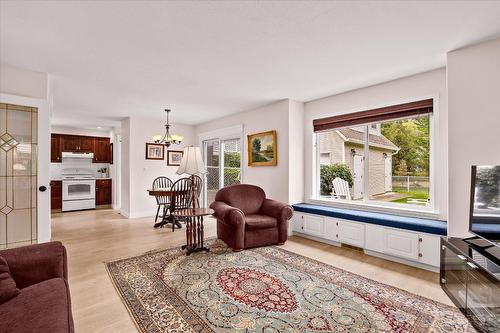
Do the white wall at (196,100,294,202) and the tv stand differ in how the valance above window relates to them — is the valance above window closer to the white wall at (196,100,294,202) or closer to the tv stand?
the white wall at (196,100,294,202)

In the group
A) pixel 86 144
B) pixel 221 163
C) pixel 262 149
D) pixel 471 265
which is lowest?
pixel 471 265

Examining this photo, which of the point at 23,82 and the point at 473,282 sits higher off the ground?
the point at 23,82

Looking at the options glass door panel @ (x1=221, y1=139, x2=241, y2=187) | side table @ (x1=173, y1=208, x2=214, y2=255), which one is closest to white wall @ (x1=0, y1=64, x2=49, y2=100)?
side table @ (x1=173, y1=208, x2=214, y2=255)

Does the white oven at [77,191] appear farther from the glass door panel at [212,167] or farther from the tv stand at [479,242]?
the tv stand at [479,242]

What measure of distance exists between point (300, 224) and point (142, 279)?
2.64 metres

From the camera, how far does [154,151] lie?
639cm

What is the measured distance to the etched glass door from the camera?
3.03 metres

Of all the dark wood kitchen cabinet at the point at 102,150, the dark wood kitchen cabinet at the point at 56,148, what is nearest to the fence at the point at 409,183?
the dark wood kitchen cabinet at the point at 102,150

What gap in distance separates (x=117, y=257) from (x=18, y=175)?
1601 mm

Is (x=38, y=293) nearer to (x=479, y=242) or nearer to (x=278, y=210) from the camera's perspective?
(x=278, y=210)

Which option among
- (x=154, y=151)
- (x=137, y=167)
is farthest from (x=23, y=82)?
(x=154, y=151)

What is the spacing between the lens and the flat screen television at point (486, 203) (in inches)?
75.5

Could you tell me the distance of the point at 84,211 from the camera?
6953 mm

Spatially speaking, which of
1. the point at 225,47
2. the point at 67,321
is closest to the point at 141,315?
the point at 67,321
